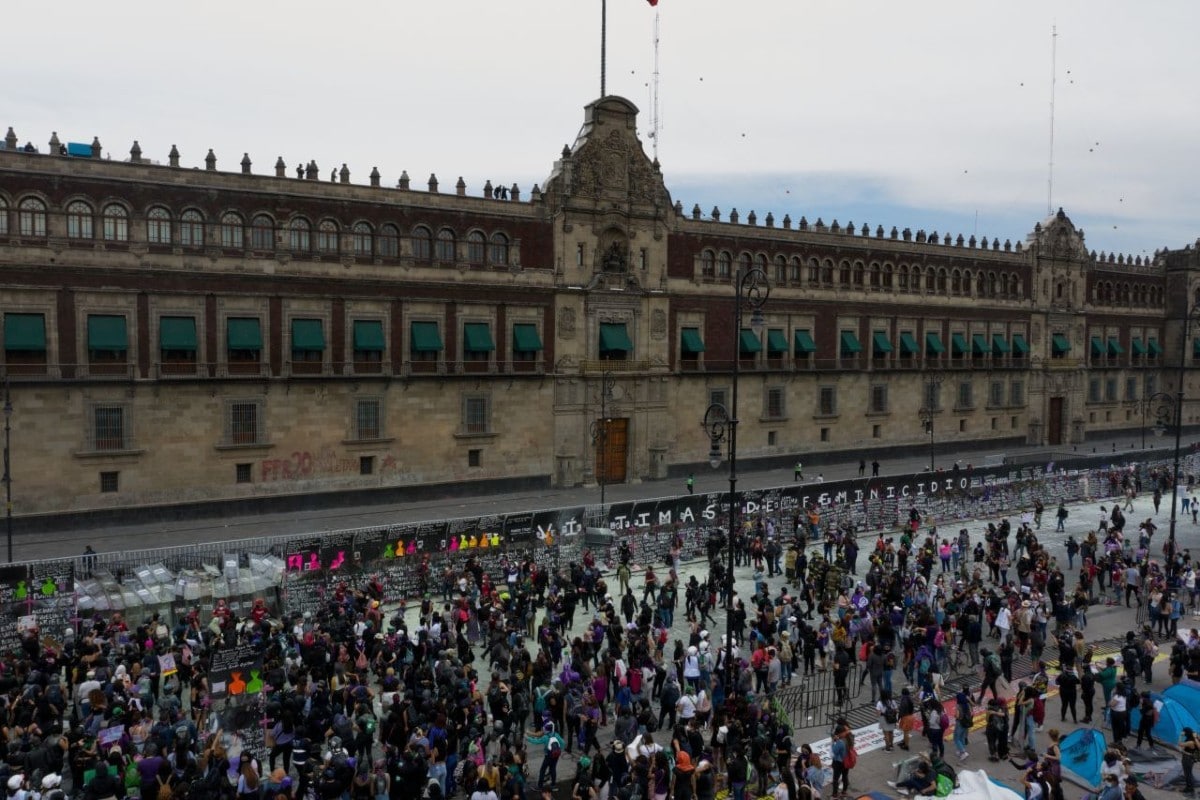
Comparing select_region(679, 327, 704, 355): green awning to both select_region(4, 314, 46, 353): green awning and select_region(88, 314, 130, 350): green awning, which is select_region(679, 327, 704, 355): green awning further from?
select_region(4, 314, 46, 353): green awning

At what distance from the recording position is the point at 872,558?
96.5ft

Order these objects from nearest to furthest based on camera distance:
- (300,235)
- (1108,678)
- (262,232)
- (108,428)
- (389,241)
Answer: (1108,678) → (108,428) → (262,232) → (300,235) → (389,241)

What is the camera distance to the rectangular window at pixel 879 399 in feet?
199

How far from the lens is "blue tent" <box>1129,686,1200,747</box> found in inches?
750

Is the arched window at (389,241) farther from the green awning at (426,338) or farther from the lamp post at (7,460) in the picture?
the lamp post at (7,460)

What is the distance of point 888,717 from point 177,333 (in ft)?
101

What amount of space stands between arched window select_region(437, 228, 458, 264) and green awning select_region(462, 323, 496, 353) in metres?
3.10

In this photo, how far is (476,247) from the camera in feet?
148

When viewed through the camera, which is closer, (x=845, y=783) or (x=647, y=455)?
(x=845, y=783)

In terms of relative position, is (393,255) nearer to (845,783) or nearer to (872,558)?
(872,558)

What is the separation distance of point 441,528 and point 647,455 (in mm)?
21478

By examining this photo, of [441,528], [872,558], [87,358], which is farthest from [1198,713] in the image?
[87,358]

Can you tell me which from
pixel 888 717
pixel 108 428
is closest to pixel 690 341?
pixel 108 428

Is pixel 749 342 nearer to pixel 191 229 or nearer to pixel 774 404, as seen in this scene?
pixel 774 404
